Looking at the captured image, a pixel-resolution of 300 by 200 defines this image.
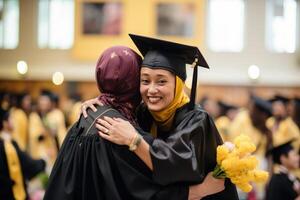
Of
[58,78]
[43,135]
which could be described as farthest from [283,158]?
[58,78]

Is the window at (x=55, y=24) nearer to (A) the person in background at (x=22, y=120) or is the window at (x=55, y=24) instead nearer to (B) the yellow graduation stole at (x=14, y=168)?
(A) the person in background at (x=22, y=120)

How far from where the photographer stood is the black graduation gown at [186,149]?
3199mm

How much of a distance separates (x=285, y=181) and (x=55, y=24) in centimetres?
1313

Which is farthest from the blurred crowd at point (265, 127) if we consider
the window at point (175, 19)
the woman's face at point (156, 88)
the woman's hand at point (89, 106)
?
the window at point (175, 19)

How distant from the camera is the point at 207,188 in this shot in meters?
3.39

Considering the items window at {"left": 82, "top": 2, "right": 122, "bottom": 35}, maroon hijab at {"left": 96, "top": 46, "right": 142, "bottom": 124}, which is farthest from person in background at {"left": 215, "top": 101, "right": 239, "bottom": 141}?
maroon hijab at {"left": 96, "top": 46, "right": 142, "bottom": 124}

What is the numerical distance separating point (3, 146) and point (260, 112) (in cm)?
447

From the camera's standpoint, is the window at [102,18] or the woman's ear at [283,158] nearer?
the woman's ear at [283,158]

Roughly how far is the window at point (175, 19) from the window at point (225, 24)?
126 cm

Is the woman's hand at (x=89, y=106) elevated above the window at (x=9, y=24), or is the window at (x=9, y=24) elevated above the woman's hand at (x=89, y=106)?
the window at (x=9, y=24)

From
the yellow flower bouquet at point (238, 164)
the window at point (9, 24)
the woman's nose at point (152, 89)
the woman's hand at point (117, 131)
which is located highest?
the window at point (9, 24)

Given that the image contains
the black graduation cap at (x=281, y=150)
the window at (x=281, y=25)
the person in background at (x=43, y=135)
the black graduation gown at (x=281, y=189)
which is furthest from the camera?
the window at (x=281, y=25)

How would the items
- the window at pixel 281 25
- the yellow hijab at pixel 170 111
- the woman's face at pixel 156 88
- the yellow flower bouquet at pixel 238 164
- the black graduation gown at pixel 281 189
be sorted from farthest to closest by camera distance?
the window at pixel 281 25 → the black graduation gown at pixel 281 189 → the yellow hijab at pixel 170 111 → the woman's face at pixel 156 88 → the yellow flower bouquet at pixel 238 164

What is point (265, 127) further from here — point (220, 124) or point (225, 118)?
point (225, 118)
